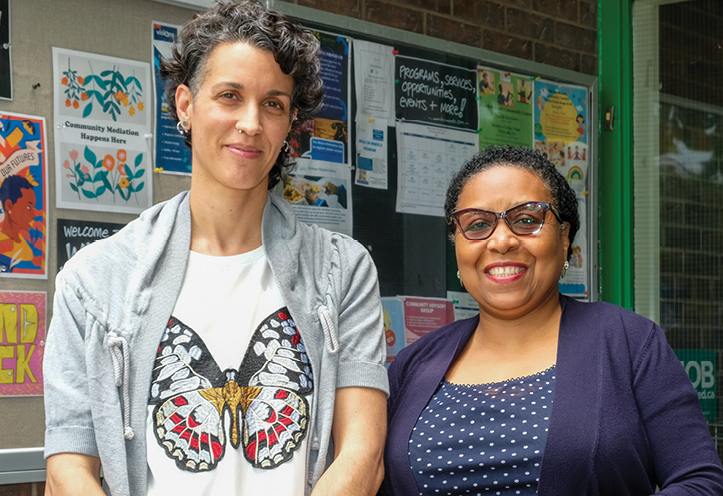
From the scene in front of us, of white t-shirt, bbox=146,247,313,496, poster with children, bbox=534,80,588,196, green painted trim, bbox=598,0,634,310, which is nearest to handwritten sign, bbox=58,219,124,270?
white t-shirt, bbox=146,247,313,496

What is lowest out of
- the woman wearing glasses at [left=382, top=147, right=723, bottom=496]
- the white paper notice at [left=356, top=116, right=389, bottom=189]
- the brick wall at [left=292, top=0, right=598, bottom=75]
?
the woman wearing glasses at [left=382, top=147, right=723, bottom=496]

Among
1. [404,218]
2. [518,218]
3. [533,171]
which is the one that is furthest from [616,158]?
[518,218]

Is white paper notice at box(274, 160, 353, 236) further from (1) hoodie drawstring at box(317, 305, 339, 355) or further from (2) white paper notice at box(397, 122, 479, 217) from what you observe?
(1) hoodie drawstring at box(317, 305, 339, 355)

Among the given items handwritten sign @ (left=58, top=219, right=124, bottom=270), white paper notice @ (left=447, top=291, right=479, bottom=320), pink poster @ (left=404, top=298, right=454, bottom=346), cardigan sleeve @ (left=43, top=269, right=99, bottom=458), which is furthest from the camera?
white paper notice @ (left=447, top=291, right=479, bottom=320)

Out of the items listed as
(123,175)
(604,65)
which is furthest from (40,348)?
(604,65)

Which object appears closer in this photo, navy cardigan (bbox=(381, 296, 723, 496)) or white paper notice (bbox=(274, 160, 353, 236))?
navy cardigan (bbox=(381, 296, 723, 496))

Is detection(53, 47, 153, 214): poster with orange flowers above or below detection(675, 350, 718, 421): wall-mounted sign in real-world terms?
above

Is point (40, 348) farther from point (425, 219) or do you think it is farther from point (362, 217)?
point (425, 219)

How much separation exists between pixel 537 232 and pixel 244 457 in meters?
0.92

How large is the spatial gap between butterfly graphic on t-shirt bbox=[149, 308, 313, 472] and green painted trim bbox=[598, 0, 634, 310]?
233 centimetres

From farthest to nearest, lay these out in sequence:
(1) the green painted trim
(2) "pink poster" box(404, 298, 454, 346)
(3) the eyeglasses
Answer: (1) the green painted trim → (2) "pink poster" box(404, 298, 454, 346) → (3) the eyeglasses

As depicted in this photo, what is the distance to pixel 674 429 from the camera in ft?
6.26

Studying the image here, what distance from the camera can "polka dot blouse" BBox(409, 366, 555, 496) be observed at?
1.98 meters

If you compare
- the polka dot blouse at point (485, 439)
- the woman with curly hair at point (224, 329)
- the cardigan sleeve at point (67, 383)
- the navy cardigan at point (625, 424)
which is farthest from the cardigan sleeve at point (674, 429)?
the cardigan sleeve at point (67, 383)
